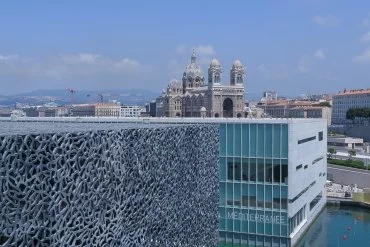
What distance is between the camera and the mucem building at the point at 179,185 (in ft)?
→ 40.2

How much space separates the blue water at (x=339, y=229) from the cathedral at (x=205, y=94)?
4510 centimetres

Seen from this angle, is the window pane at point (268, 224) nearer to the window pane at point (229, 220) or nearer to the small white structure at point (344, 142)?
the window pane at point (229, 220)

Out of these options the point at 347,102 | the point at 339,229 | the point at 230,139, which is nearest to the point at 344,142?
the point at 339,229

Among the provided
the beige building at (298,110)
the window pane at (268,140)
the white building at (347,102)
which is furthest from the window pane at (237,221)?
the white building at (347,102)

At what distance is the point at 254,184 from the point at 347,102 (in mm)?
118417

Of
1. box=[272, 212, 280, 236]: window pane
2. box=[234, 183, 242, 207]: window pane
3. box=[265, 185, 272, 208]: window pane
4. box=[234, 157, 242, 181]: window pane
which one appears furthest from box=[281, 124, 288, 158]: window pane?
box=[272, 212, 280, 236]: window pane

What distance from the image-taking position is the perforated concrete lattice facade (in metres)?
11.6

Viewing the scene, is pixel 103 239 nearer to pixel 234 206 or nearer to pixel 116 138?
pixel 116 138

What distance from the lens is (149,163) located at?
17422 millimetres

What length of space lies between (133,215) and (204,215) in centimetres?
645

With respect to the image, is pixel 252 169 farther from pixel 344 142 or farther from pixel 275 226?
pixel 344 142

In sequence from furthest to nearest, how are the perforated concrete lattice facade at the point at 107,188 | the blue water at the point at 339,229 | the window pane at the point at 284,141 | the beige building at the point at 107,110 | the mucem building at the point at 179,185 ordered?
the beige building at the point at 107,110, the blue water at the point at 339,229, the window pane at the point at 284,141, the mucem building at the point at 179,185, the perforated concrete lattice facade at the point at 107,188

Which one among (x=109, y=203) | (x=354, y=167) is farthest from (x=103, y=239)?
(x=354, y=167)

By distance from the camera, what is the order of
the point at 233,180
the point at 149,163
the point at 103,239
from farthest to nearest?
the point at 233,180, the point at 149,163, the point at 103,239
